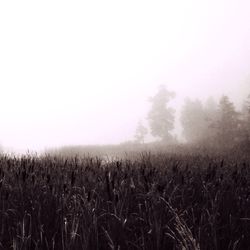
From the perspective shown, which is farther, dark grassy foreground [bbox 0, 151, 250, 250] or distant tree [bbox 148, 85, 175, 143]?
distant tree [bbox 148, 85, 175, 143]

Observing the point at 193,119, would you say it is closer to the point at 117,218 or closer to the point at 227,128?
the point at 227,128

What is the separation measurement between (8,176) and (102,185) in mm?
1241

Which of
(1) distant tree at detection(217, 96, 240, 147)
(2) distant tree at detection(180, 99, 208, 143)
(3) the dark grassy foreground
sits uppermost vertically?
(2) distant tree at detection(180, 99, 208, 143)

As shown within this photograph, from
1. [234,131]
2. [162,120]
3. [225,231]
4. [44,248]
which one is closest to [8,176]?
[44,248]

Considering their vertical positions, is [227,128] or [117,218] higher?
[227,128]

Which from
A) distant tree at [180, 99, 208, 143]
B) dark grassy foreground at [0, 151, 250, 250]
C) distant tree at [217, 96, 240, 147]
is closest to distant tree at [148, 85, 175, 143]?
distant tree at [180, 99, 208, 143]

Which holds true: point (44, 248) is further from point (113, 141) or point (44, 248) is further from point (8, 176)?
point (113, 141)

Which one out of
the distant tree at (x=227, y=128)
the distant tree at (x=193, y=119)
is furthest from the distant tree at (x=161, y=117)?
the distant tree at (x=227, y=128)

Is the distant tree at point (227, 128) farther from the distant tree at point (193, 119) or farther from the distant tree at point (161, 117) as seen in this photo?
the distant tree at point (161, 117)

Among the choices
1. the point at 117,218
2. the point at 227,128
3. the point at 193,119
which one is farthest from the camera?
the point at 193,119

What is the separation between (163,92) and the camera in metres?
57.2

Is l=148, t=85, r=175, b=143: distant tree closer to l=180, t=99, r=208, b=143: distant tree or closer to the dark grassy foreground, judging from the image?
l=180, t=99, r=208, b=143: distant tree

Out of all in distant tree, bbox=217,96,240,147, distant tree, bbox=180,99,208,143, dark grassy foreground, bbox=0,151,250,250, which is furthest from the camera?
distant tree, bbox=180,99,208,143

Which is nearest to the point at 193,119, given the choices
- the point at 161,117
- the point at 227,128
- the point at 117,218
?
the point at 161,117
